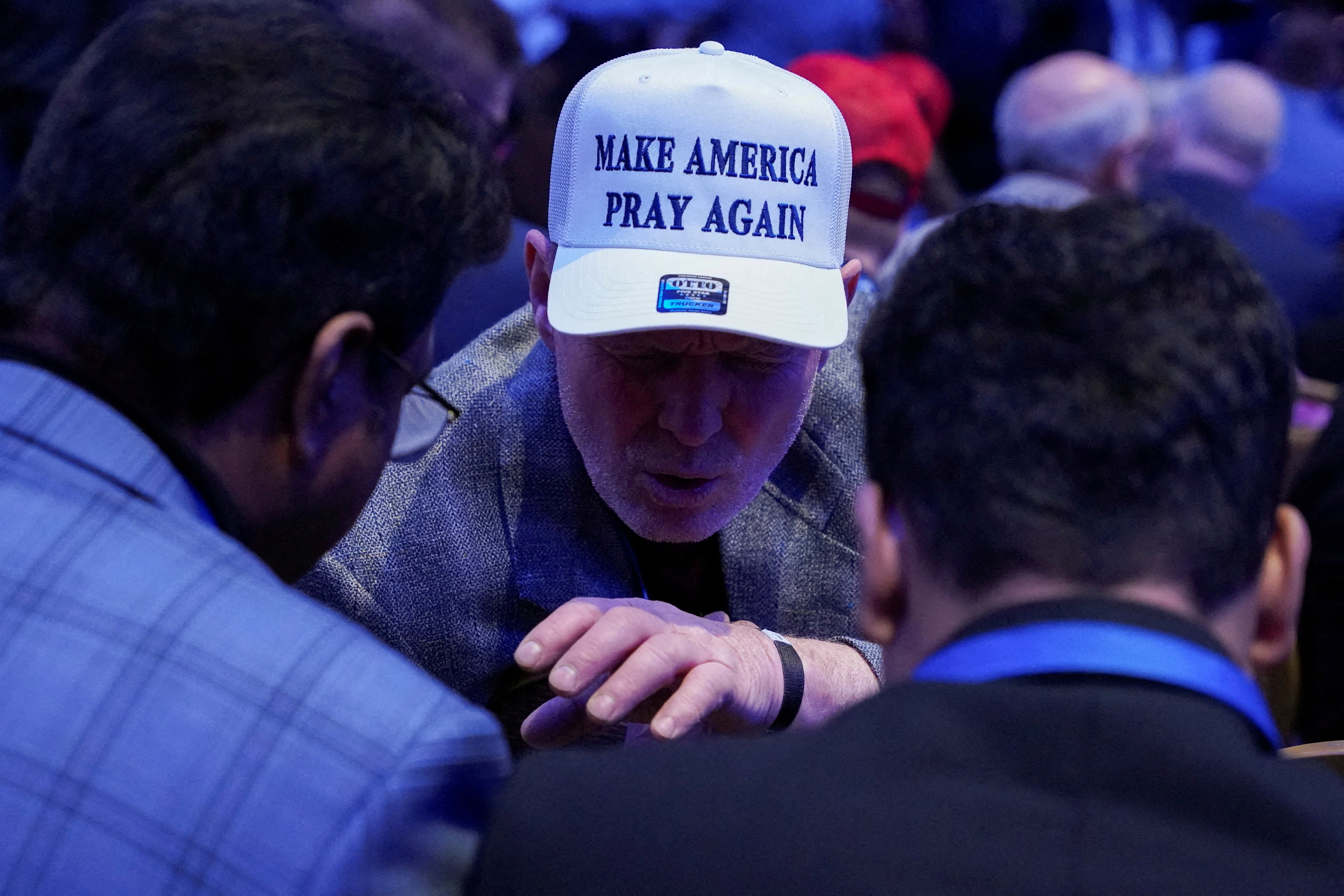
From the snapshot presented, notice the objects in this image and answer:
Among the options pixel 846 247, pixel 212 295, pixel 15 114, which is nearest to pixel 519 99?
pixel 846 247

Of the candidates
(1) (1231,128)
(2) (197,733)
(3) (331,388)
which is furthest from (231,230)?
(1) (1231,128)

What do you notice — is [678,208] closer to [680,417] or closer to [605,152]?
[605,152]

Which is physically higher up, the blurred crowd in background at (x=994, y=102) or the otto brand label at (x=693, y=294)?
the otto brand label at (x=693, y=294)

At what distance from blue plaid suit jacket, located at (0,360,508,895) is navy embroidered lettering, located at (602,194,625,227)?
0.92 metres

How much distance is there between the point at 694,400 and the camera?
6.13ft

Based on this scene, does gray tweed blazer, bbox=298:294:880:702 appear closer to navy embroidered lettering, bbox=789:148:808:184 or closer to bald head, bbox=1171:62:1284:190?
navy embroidered lettering, bbox=789:148:808:184

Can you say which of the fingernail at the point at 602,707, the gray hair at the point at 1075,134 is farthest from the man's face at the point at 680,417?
the gray hair at the point at 1075,134

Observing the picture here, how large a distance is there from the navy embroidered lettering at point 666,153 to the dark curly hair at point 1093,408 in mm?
825

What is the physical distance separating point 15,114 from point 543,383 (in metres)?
1.67

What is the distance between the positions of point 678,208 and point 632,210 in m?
0.06

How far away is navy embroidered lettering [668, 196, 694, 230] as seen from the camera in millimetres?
1866

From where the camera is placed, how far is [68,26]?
10.6 feet

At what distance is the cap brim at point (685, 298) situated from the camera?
180cm

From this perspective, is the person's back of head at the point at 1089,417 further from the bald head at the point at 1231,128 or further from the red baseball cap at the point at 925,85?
the red baseball cap at the point at 925,85
